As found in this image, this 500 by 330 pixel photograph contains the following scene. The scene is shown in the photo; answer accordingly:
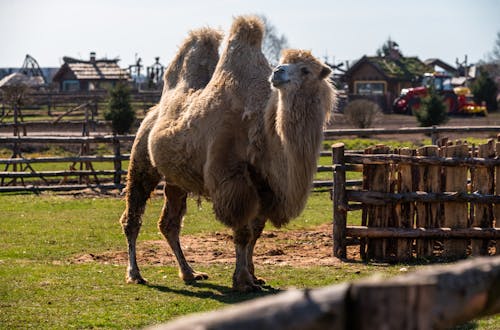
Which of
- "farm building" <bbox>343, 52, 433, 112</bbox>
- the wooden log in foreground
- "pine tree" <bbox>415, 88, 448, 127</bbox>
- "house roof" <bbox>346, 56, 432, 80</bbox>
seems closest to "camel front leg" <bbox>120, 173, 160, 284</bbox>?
the wooden log in foreground

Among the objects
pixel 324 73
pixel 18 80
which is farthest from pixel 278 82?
pixel 18 80

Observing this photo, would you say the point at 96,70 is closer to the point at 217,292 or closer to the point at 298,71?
the point at 217,292

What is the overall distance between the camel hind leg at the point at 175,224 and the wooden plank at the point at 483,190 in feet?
10.9

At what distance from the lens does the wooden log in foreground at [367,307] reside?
6.84ft

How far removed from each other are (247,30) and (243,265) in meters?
2.53

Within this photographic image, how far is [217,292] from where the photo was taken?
29.6 ft

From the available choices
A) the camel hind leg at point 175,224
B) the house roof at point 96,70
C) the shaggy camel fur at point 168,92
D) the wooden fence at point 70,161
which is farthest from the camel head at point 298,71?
the house roof at point 96,70

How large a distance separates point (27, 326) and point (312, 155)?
2.99m

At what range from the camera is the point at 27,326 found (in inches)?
289

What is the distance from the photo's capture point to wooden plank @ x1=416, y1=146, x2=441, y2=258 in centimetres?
1045

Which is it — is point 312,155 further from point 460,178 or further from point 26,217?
point 26,217

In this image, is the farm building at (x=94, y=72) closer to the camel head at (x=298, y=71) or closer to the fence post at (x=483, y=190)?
the fence post at (x=483, y=190)

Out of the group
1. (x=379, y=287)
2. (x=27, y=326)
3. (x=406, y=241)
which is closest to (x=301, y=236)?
(x=406, y=241)

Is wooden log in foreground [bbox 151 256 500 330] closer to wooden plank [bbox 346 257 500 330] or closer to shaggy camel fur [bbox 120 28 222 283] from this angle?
wooden plank [bbox 346 257 500 330]
